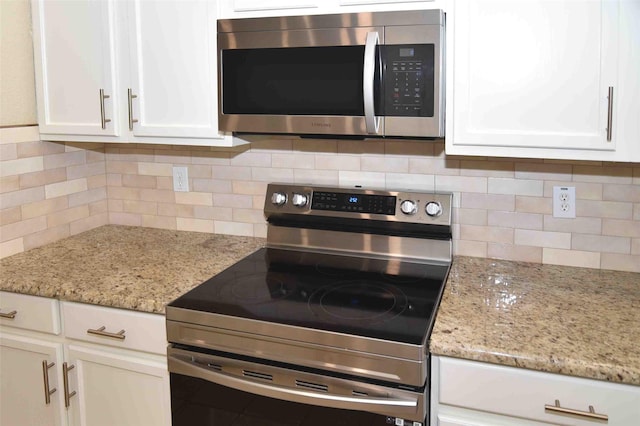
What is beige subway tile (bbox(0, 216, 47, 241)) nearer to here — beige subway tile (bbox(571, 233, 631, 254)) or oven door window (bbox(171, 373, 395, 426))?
oven door window (bbox(171, 373, 395, 426))

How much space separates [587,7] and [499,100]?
32cm

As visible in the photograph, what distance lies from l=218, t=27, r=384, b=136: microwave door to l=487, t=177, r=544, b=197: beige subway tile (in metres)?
0.51

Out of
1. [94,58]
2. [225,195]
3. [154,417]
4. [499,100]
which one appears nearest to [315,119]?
[499,100]

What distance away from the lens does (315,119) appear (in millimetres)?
1917

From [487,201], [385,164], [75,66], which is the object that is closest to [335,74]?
[385,164]

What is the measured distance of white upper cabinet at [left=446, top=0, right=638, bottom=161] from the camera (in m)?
1.64

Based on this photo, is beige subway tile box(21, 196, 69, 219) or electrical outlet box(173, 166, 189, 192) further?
electrical outlet box(173, 166, 189, 192)

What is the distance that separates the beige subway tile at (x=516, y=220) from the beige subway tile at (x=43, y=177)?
65.0 inches

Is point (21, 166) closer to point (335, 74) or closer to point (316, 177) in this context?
point (316, 177)

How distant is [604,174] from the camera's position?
1.97m

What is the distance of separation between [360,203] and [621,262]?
2.87 ft

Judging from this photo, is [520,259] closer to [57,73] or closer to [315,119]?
[315,119]

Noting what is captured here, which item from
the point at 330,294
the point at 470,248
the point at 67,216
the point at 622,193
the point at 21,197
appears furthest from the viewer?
the point at 67,216

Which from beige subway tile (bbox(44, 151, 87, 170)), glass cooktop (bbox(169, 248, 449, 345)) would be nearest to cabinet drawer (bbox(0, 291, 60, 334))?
glass cooktop (bbox(169, 248, 449, 345))
